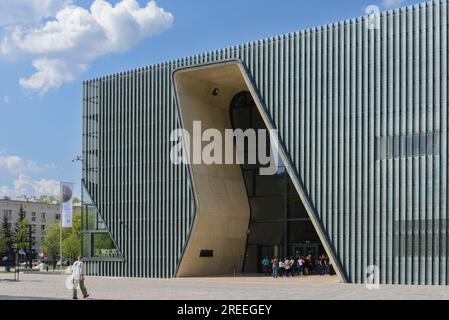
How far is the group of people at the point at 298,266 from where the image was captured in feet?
126

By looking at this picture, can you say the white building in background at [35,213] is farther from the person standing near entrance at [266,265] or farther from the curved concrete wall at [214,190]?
the person standing near entrance at [266,265]

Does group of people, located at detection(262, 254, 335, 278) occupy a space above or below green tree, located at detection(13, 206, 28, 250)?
above

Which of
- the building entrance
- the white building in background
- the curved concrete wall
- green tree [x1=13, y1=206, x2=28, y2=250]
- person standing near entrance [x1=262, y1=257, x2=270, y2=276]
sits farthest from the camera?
the white building in background

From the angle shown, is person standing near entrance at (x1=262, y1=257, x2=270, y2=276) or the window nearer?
the window

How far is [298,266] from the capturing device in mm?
39906

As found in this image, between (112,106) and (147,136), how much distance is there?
3595mm

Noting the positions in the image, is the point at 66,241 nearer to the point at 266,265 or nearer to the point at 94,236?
the point at 94,236

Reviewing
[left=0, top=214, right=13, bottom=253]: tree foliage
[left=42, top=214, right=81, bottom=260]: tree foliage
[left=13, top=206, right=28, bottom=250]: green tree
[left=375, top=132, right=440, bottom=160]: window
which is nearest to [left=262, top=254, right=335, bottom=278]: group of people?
[left=375, top=132, right=440, bottom=160]: window

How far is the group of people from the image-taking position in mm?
38556

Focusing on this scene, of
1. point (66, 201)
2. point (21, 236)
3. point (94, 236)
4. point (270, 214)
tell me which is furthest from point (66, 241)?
point (270, 214)

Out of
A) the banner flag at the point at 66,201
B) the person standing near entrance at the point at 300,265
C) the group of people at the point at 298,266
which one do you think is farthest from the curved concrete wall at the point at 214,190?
the banner flag at the point at 66,201

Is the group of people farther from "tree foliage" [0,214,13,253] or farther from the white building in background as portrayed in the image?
the white building in background

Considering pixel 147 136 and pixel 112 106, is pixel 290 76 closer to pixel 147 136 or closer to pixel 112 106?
pixel 147 136

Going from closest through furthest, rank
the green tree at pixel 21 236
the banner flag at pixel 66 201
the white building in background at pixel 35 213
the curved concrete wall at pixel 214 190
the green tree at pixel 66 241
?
the curved concrete wall at pixel 214 190, the banner flag at pixel 66 201, the green tree at pixel 66 241, the green tree at pixel 21 236, the white building in background at pixel 35 213
